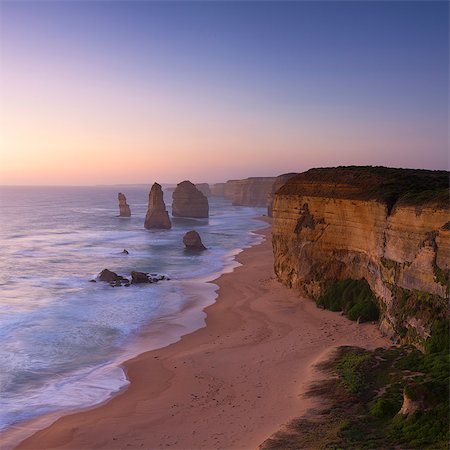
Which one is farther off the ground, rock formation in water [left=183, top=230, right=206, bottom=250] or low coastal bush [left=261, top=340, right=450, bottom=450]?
rock formation in water [left=183, top=230, right=206, bottom=250]

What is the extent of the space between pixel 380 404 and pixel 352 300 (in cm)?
1400

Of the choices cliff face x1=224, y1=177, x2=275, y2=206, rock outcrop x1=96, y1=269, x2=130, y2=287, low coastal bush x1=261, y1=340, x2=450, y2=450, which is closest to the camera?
low coastal bush x1=261, y1=340, x2=450, y2=450

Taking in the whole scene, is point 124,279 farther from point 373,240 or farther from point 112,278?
point 373,240

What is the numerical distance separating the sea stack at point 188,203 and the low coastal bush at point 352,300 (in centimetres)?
8456

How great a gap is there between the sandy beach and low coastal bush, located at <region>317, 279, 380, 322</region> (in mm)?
769

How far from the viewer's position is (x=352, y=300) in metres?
29.3

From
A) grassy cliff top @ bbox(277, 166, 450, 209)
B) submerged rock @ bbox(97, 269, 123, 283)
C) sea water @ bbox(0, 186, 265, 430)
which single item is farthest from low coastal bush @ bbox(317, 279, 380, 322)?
submerged rock @ bbox(97, 269, 123, 283)

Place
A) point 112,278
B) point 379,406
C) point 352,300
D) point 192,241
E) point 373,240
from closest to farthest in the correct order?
1. point 379,406
2. point 373,240
3. point 352,300
4. point 112,278
5. point 192,241

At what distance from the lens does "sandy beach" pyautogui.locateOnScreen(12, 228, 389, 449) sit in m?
16.2

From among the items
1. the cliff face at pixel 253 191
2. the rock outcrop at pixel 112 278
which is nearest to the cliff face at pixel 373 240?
the rock outcrop at pixel 112 278

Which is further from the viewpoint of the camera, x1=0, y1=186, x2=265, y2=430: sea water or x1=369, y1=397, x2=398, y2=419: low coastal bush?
x1=0, y1=186, x2=265, y2=430: sea water

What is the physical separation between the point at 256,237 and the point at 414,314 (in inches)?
2370

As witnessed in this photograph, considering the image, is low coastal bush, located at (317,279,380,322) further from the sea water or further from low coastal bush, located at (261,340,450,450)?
the sea water

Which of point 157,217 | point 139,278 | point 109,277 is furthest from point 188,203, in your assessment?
point 139,278
